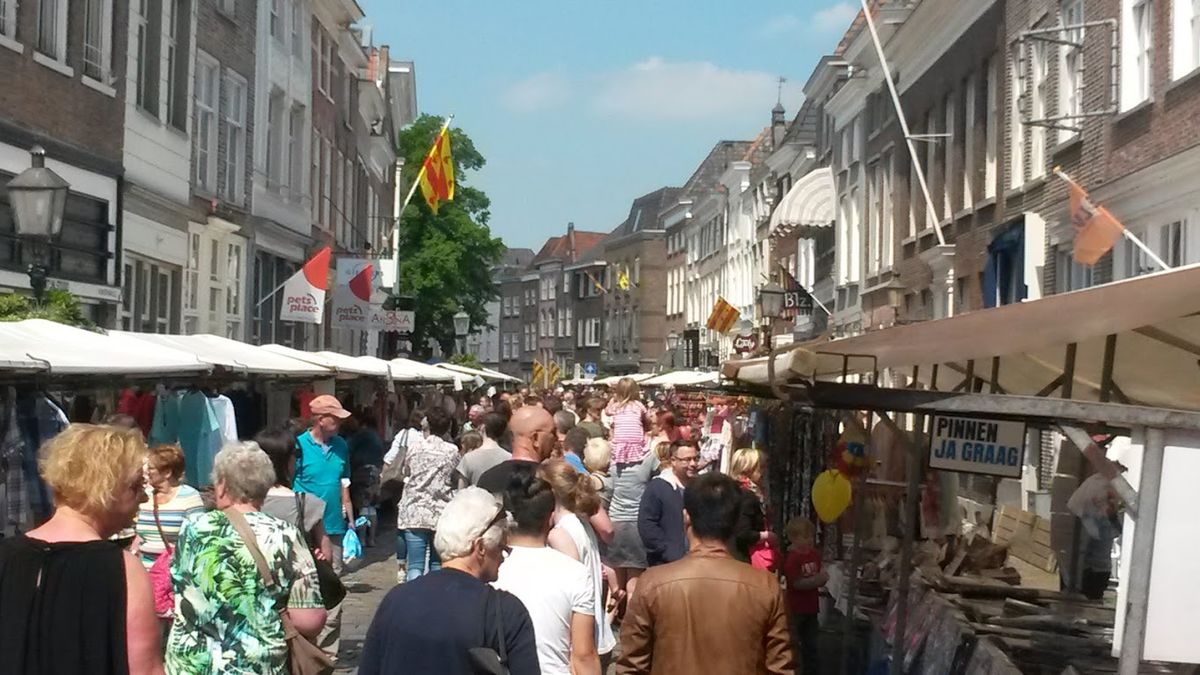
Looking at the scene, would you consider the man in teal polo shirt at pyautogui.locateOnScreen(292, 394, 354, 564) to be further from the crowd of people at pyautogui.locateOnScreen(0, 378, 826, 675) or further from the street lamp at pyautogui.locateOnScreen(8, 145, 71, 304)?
the crowd of people at pyautogui.locateOnScreen(0, 378, 826, 675)

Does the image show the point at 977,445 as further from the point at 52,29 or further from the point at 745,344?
the point at 745,344

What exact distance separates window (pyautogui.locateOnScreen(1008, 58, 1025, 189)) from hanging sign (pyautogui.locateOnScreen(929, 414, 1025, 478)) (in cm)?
1582

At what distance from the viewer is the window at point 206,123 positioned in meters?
25.6

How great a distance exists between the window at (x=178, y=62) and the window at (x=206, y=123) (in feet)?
3.09

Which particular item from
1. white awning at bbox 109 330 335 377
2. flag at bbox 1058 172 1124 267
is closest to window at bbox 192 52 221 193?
white awning at bbox 109 330 335 377

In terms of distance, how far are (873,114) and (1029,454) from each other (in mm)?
14047

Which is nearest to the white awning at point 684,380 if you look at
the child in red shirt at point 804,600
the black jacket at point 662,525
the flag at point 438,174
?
the flag at point 438,174

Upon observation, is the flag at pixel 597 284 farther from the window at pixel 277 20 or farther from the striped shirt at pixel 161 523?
the striped shirt at pixel 161 523

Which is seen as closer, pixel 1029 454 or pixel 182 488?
pixel 182 488

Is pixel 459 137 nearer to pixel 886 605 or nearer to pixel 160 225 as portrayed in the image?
pixel 160 225

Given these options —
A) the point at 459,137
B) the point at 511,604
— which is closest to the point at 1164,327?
the point at 511,604

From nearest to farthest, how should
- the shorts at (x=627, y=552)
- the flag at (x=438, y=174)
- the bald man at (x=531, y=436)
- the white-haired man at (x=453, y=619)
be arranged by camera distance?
the white-haired man at (x=453, y=619)
the bald man at (x=531, y=436)
the shorts at (x=627, y=552)
the flag at (x=438, y=174)

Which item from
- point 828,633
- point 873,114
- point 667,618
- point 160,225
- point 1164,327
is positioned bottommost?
point 828,633

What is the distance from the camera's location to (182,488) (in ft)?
25.7
